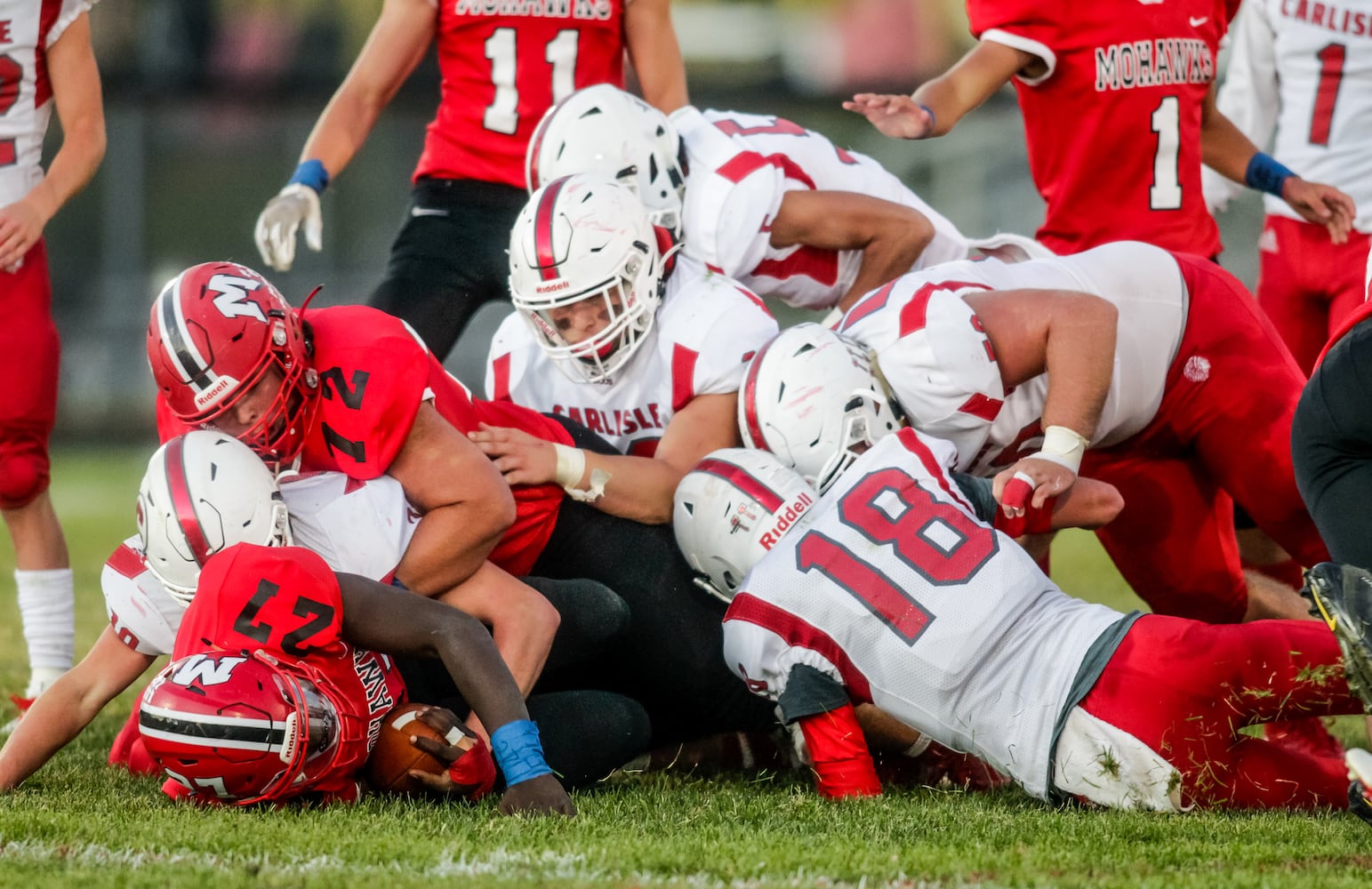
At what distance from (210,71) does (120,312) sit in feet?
7.93

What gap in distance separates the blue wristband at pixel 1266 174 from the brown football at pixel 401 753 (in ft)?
9.81

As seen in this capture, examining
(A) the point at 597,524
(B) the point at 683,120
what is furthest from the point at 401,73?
(A) the point at 597,524

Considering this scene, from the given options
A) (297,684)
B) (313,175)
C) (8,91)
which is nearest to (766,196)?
(313,175)

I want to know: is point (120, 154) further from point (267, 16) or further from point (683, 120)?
point (683, 120)

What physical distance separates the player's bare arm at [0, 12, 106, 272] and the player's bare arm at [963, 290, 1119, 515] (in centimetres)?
258

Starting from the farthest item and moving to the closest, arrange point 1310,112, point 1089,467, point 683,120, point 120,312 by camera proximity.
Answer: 1. point 120,312
2. point 1310,112
3. point 683,120
4. point 1089,467

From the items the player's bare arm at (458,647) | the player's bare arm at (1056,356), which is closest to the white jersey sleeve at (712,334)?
the player's bare arm at (1056,356)

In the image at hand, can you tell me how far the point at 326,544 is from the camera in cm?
330

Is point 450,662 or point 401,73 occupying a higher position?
point 401,73

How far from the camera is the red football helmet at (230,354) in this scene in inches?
128

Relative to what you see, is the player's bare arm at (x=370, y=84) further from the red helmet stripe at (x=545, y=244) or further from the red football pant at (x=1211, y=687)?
the red football pant at (x=1211, y=687)

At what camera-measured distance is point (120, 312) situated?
1438cm

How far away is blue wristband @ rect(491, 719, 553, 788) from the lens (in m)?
2.95

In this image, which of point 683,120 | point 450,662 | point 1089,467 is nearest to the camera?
point 450,662
